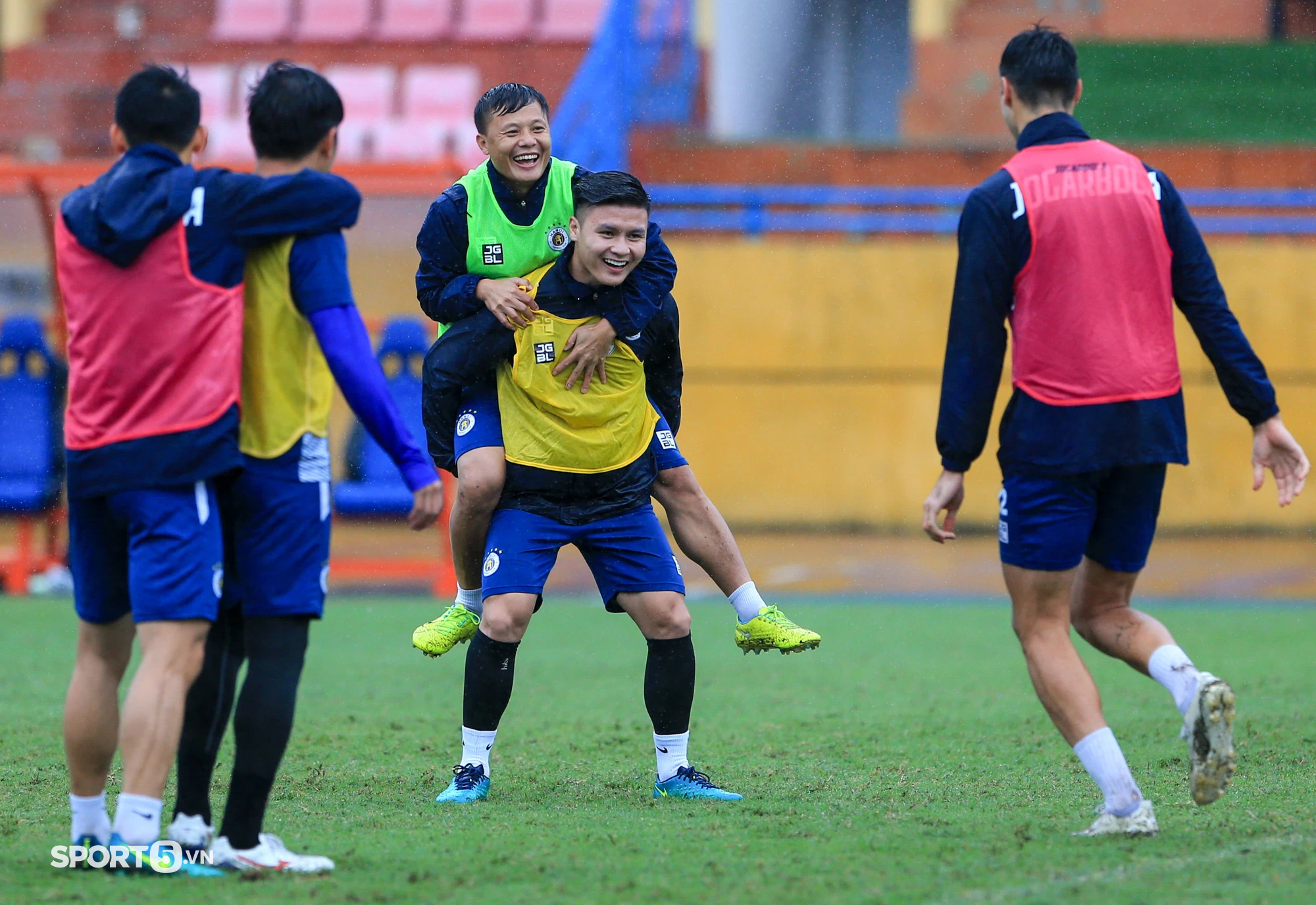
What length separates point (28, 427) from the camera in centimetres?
1152

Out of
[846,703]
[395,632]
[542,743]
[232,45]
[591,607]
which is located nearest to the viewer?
[542,743]

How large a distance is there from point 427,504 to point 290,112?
100cm

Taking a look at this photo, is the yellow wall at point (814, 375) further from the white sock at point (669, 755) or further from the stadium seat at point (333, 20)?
the white sock at point (669, 755)

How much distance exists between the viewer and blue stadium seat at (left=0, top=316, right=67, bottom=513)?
451 inches

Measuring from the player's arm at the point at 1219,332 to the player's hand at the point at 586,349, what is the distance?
5.51ft

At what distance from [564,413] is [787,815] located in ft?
4.64

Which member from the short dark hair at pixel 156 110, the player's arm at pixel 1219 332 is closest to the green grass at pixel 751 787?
the player's arm at pixel 1219 332

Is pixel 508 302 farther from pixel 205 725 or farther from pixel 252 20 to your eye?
pixel 252 20

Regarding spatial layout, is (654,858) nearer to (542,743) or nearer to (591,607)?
(542,743)

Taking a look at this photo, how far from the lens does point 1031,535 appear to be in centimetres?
415

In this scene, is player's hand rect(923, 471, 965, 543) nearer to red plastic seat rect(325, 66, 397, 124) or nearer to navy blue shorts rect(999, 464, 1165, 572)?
navy blue shorts rect(999, 464, 1165, 572)

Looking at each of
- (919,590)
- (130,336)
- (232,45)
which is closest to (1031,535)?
(130,336)

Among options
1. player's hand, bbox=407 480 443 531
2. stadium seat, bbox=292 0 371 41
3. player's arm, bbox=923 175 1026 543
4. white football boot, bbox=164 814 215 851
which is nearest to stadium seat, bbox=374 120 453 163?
stadium seat, bbox=292 0 371 41

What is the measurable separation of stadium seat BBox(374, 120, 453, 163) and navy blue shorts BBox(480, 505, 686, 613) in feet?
44.1
